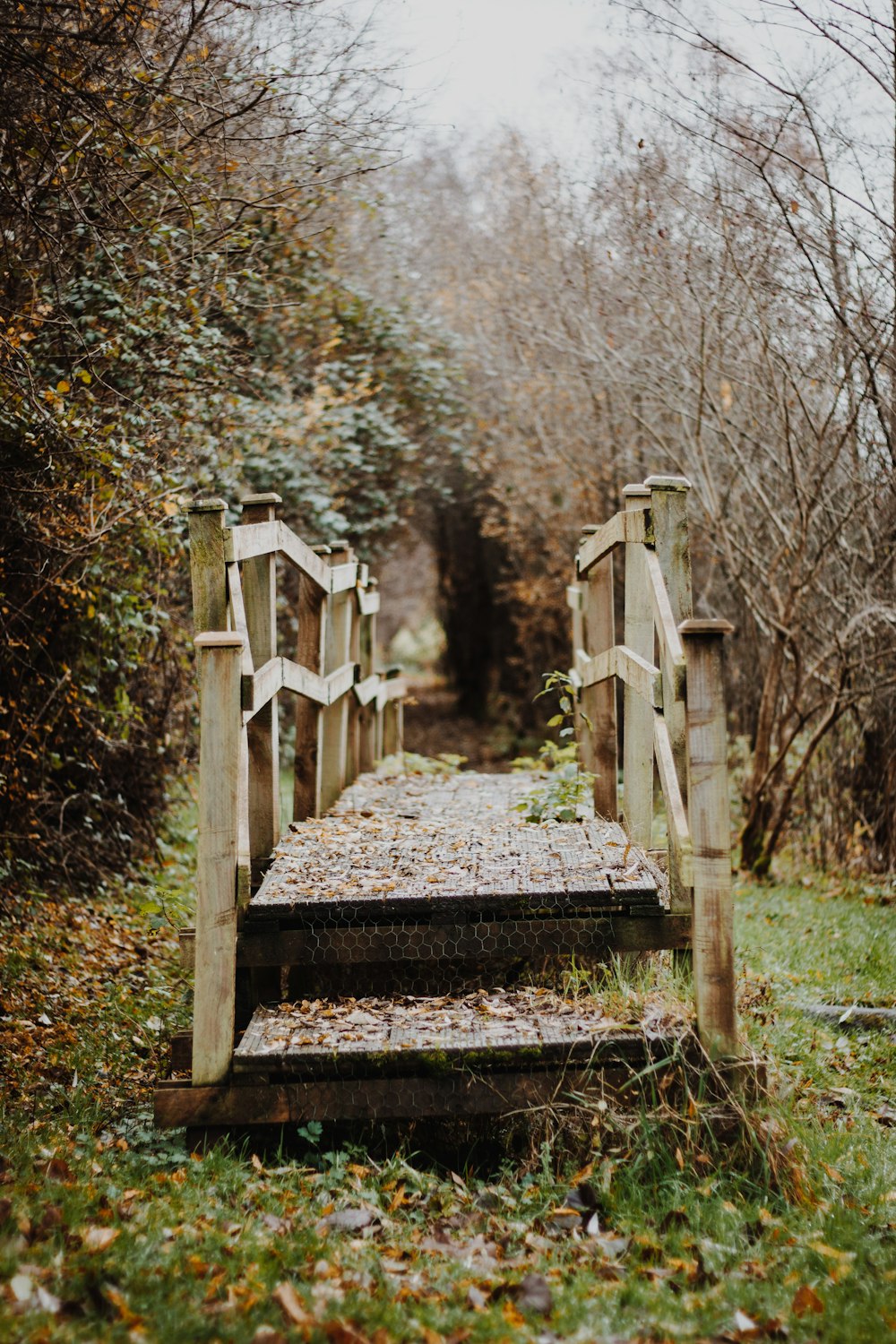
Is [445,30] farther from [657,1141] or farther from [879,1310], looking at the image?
[879,1310]

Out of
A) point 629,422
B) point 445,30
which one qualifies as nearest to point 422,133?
point 445,30

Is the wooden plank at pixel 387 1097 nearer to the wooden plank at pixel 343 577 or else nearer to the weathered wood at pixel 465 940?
the weathered wood at pixel 465 940

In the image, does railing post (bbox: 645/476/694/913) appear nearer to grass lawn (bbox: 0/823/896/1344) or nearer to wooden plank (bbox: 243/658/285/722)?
grass lawn (bbox: 0/823/896/1344)

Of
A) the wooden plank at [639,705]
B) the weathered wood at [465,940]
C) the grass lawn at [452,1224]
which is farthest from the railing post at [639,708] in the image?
the grass lawn at [452,1224]

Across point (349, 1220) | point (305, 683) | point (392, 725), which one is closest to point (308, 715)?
point (305, 683)

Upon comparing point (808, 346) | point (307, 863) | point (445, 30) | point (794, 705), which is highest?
point (445, 30)

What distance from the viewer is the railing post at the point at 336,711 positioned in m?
6.44

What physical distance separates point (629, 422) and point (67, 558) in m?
6.57

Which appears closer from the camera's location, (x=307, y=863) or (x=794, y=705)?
(x=307, y=863)

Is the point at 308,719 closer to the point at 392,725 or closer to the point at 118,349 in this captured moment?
the point at 118,349

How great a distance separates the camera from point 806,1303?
2.70 m

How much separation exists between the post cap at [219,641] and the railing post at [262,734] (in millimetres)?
813

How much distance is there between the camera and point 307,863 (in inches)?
182

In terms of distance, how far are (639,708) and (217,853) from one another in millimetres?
2007
